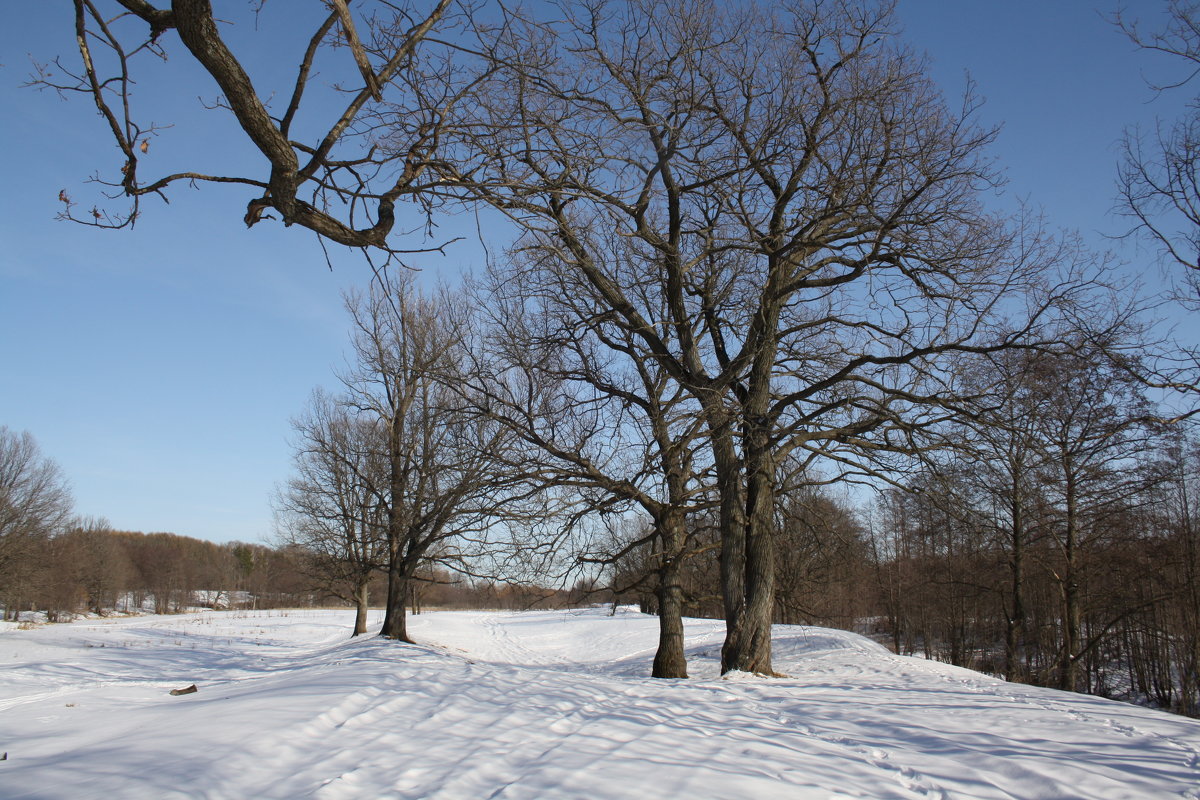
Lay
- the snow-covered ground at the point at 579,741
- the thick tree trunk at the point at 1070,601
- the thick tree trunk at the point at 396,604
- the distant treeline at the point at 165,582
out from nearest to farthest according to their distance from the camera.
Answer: the snow-covered ground at the point at 579,741 → the thick tree trunk at the point at 1070,601 → the thick tree trunk at the point at 396,604 → the distant treeline at the point at 165,582

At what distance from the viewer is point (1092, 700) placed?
24.3 ft

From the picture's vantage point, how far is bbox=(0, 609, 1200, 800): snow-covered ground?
11.4 feet

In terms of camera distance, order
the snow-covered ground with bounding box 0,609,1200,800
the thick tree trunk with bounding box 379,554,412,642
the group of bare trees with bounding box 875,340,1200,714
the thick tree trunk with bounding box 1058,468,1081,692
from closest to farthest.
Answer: the snow-covered ground with bounding box 0,609,1200,800
the group of bare trees with bounding box 875,340,1200,714
the thick tree trunk with bounding box 1058,468,1081,692
the thick tree trunk with bounding box 379,554,412,642

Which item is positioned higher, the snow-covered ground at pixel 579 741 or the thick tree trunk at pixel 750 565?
the thick tree trunk at pixel 750 565

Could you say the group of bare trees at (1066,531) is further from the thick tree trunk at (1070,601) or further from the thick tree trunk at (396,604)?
the thick tree trunk at (396,604)

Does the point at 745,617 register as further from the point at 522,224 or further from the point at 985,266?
the point at 522,224

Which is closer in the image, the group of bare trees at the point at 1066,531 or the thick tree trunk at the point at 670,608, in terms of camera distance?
the group of bare trees at the point at 1066,531

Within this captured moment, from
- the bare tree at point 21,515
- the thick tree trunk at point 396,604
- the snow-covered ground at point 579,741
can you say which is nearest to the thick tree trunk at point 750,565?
the snow-covered ground at point 579,741

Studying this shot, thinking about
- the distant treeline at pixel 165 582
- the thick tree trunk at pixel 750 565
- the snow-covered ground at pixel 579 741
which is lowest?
the distant treeline at pixel 165 582

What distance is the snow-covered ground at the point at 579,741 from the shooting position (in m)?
3.46

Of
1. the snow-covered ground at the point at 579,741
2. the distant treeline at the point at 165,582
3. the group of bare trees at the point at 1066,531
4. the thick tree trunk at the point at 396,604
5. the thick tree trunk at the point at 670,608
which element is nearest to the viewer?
the snow-covered ground at the point at 579,741

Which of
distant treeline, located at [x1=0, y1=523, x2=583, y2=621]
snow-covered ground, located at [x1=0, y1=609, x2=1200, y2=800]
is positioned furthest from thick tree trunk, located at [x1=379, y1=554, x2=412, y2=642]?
snow-covered ground, located at [x1=0, y1=609, x2=1200, y2=800]

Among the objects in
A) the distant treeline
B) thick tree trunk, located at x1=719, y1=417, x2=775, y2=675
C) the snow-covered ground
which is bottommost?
the distant treeline

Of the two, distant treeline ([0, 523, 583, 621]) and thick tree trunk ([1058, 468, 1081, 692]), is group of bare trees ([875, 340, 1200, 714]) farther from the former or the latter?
distant treeline ([0, 523, 583, 621])
